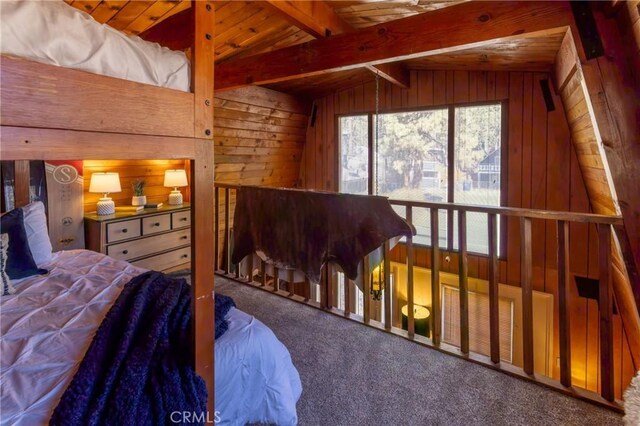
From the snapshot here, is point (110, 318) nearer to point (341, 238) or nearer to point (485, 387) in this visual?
point (341, 238)

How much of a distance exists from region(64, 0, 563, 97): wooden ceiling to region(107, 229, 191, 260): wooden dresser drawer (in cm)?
191

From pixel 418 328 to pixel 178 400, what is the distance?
3.81 m

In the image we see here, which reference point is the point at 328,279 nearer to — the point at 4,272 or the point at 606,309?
the point at 606,309

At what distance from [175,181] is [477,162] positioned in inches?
142

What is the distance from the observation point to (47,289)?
175 centimetres

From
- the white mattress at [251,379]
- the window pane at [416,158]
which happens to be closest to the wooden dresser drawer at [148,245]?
the white mattress at [251,379]

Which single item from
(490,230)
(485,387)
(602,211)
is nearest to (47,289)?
(485,387)

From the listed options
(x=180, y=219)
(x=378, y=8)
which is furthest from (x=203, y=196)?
(x=180, y=219)

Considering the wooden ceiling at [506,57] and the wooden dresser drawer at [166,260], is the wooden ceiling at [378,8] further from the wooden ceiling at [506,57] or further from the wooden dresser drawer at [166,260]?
the wooden dresser drawer at [166,260]

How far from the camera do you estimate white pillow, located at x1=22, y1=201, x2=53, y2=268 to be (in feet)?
6.81

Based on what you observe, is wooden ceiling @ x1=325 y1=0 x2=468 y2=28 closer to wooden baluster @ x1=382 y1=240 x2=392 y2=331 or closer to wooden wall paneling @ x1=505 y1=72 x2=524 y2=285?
wooden baluster @ x1=382 y1=240 x2=392 y2=331

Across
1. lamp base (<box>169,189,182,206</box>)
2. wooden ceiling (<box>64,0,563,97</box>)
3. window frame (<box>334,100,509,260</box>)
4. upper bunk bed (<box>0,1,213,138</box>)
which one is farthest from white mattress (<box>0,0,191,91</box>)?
window frame (<box>334,100,509,260</box>)

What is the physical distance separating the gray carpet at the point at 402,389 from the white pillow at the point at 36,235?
1615 mm

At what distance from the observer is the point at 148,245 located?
11.5 feet
